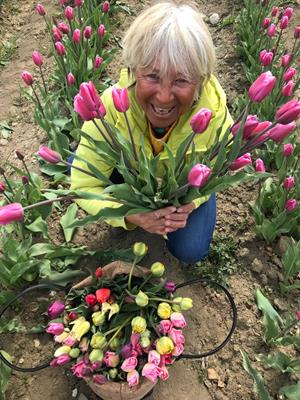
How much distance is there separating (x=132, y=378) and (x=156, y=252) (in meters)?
0.96

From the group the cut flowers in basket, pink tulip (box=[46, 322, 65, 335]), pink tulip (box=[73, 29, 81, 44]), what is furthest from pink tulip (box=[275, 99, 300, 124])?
pink tulip (box=[73, 29, 81, 44])

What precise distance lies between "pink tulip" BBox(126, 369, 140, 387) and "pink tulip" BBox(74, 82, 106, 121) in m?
0.82

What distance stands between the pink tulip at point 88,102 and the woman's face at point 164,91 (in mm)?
271

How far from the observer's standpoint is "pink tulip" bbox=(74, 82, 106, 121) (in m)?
1.28

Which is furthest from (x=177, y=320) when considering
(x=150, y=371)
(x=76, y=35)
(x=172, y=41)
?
(x=76, y=35)

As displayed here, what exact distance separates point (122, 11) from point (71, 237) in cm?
252

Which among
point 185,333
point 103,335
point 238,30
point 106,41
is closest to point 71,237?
point 185,333

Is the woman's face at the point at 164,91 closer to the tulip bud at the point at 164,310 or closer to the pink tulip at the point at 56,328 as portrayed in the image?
the tulip bud at the point at 164,310

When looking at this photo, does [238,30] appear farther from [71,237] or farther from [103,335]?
[103,335]

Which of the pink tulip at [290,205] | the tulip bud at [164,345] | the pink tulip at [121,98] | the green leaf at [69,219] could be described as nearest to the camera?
the pink tulip at [121,98]

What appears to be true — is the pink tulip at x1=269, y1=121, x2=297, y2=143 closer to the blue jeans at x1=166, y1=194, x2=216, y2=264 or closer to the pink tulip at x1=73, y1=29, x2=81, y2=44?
the blue jeans at x1=166, y1=194, x2=216, y2=264

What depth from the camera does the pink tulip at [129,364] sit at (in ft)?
4.66

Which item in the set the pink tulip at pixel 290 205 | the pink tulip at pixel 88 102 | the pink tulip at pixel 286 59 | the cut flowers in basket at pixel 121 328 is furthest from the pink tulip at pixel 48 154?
the pink tulip at pixel 286 59

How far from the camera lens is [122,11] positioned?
3998 millimetres
